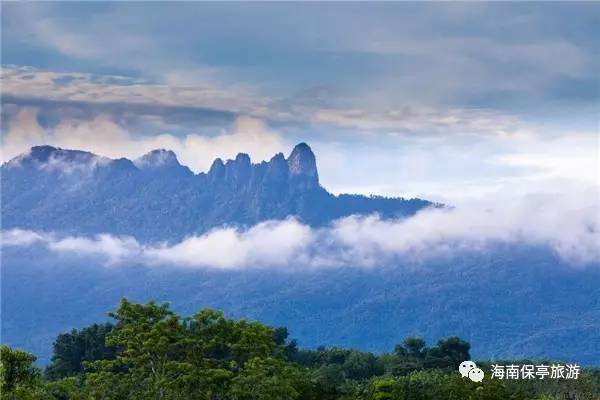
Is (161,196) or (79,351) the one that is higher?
(161,196)

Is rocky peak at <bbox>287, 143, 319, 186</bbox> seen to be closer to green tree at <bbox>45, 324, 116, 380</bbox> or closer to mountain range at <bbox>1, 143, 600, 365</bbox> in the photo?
mountain range at <bbox>1, 143, 600, 365</bbox>

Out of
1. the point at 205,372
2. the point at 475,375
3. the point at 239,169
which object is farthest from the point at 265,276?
the point at 205,372

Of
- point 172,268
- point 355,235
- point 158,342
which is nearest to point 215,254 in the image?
point 172,268

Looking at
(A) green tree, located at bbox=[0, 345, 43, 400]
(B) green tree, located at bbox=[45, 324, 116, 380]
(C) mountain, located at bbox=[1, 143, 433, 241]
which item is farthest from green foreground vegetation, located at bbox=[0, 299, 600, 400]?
(C) mountain, located at bbox=[1, 143, 433, 241]

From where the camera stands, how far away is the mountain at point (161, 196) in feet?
593

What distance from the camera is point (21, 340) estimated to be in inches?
5581

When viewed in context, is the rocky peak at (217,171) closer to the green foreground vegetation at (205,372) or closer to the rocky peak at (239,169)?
the rocky peak at (239,169)

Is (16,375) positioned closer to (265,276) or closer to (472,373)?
(472,373)

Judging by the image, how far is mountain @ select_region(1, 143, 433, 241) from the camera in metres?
181

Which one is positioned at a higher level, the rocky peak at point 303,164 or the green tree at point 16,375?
the rocky peak at point 303,164

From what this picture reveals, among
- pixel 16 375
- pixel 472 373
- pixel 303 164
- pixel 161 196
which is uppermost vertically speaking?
pixel 303 164

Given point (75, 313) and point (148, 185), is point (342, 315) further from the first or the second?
point (148, 185)

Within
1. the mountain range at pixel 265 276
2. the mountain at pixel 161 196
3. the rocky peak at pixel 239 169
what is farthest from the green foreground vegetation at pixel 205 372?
the rocky peak at pixel 239 169

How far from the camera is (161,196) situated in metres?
190
